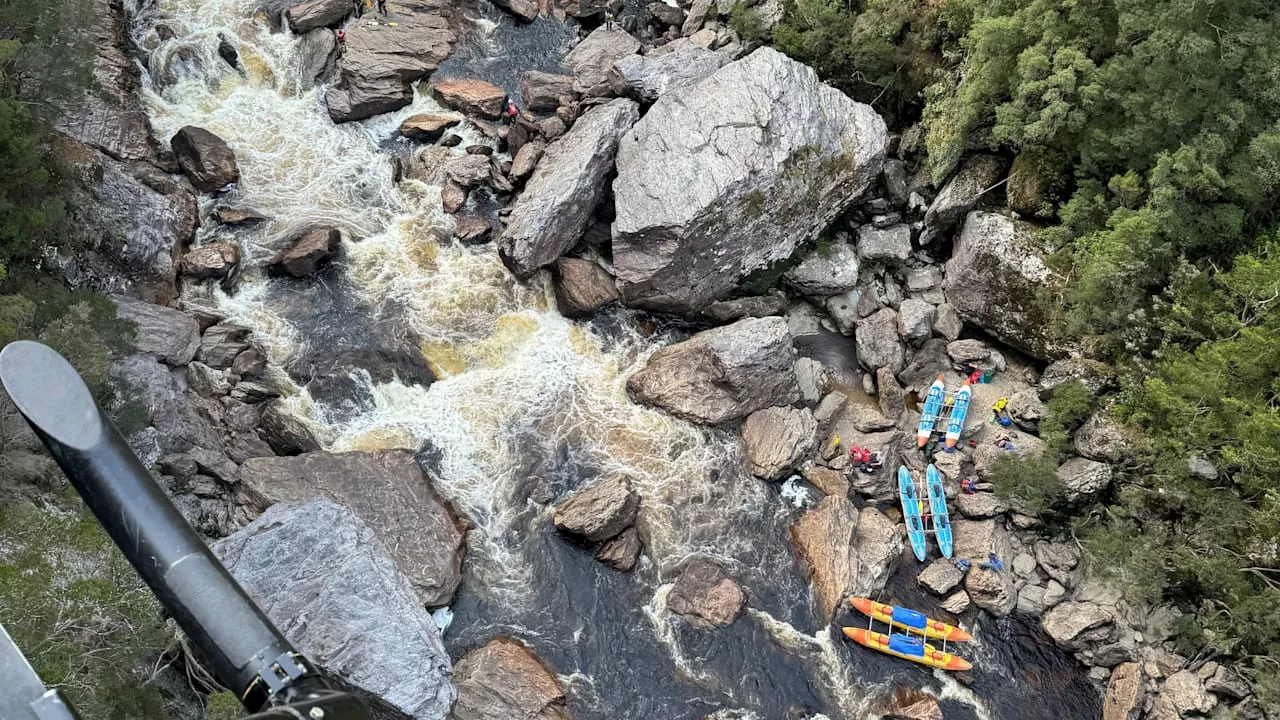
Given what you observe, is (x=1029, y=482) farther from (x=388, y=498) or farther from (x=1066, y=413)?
(x=388, y=498)

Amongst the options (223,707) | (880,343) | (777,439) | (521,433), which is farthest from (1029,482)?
(223,707)

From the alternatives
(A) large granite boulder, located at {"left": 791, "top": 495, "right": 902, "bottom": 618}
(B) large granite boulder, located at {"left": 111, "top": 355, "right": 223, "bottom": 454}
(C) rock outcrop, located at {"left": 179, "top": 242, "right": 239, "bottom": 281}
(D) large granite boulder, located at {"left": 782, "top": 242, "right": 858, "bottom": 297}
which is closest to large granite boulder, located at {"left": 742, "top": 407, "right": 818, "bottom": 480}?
(A) large granite boulder, located at {"left": 791, "top": 495, "right": 902, "bottom": 618}

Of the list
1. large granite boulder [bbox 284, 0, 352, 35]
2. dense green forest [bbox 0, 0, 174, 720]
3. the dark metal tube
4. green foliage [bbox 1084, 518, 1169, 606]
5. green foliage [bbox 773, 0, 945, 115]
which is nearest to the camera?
the dark metal tube

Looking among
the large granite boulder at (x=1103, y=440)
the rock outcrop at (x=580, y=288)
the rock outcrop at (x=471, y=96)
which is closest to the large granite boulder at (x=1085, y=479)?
the large granite boulder at (x=1103, y=440)

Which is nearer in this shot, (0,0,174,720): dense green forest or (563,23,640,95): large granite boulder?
(0,0,174,720): dense green forest

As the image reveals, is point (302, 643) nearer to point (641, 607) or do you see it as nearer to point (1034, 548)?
point (641, 607)

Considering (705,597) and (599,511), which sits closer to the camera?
(705,597)

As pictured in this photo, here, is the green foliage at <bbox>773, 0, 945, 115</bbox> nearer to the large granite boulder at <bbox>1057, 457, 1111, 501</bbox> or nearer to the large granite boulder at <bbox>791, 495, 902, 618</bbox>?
the large granite boulder at <bbox>1057, 457, 1111, 501</bbox>

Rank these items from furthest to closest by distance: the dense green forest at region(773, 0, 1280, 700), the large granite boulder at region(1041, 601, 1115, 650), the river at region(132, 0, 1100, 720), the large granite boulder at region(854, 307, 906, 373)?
1. the large granite boulder at region(854, 307, 906, 373)
2. the large granite boulder at region(1041, 601, 1115, 650)
3. the river at region(132, 0, 1100, 720)
4. the dense green forest at region(773, 0, 1280, 700)
